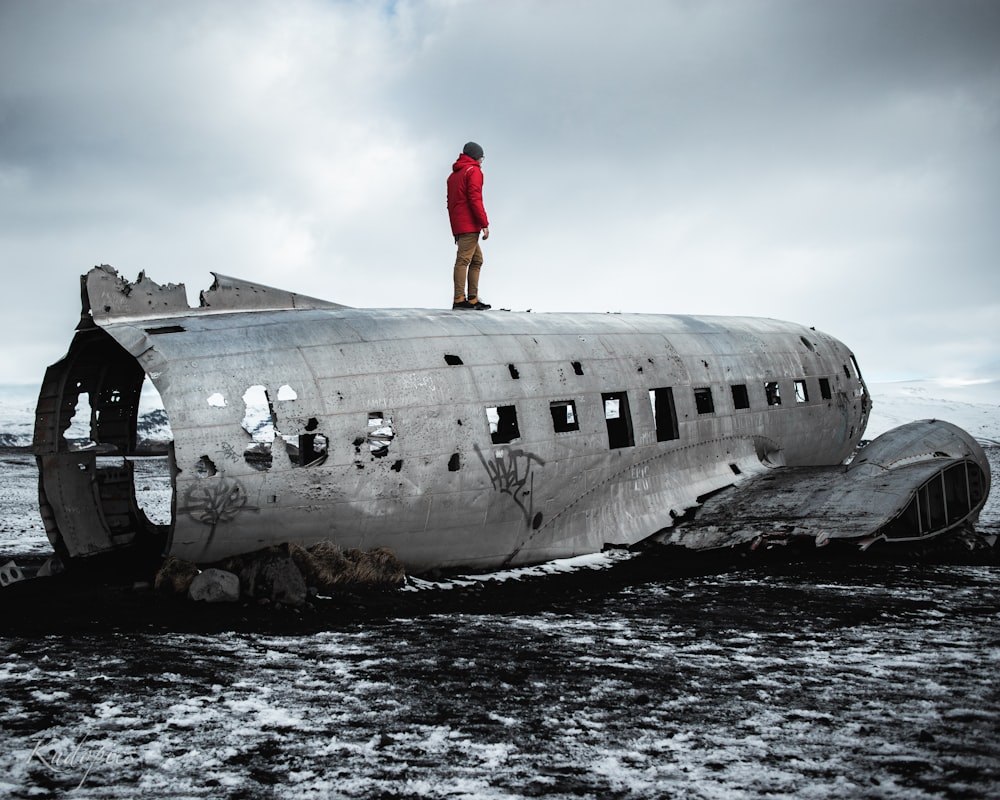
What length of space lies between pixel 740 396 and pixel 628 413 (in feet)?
11.6

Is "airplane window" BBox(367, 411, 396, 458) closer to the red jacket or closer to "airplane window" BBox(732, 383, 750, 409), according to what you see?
the red jacket

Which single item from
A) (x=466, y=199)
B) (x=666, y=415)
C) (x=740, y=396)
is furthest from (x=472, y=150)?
(x=740, y=396)

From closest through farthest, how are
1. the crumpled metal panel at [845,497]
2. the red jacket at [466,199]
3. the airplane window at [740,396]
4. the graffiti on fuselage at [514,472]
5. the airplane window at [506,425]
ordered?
1. the graffiti on fuselage at [514,472]
2. the airplane window at [506,425]
3. the crumpled metal panel at [845,497]
4. the red jacket at [466,199]
5. the airplane window at [740,396]

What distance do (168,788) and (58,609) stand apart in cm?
605

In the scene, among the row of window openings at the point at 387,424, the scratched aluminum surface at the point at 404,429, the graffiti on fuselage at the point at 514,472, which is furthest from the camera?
the graffiti on fuselage at the point at 514,472

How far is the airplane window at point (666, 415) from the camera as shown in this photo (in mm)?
15820

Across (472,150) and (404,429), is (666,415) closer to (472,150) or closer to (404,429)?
(404,429)

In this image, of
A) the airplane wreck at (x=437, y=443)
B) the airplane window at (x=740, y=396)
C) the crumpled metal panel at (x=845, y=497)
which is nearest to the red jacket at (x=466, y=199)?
the airplane wreck at (x=437, y=443)

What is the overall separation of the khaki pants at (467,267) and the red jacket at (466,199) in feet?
0.58

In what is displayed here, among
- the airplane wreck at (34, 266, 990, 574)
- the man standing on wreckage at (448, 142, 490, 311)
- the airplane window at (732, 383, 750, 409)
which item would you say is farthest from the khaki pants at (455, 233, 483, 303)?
the airplane window at (732, 383, 750, 409)

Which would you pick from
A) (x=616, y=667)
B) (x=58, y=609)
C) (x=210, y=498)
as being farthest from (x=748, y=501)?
(x=58, y=609)

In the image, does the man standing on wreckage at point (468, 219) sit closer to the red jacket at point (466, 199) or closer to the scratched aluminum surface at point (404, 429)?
the red jacket at point (466, 199)

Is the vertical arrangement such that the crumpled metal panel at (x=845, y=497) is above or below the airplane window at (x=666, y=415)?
below

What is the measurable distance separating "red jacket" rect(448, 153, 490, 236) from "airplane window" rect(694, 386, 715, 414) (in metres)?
5.00
